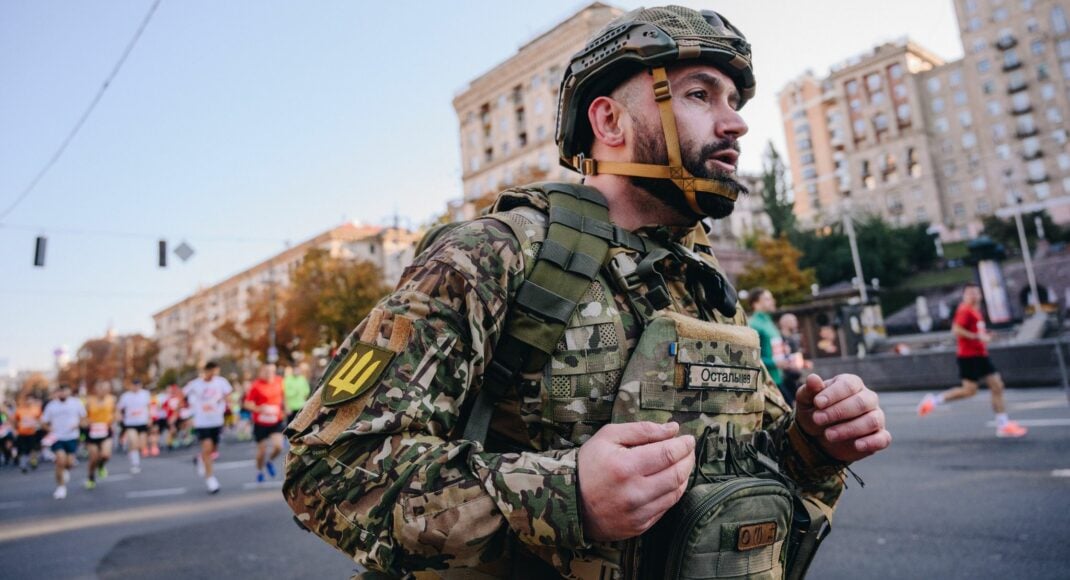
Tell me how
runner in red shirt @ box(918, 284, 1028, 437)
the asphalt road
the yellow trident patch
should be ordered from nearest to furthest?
the yellow trident patch < the asphalt road < runner in red shirt @ box(918, 284, 1028, 437)

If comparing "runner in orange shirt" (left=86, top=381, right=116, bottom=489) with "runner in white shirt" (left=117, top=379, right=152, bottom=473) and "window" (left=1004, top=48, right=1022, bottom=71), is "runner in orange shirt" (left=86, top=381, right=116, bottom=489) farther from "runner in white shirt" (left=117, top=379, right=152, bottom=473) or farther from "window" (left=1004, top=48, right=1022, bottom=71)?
"window" (left=1004, top=48, right=1022, bottom=71)

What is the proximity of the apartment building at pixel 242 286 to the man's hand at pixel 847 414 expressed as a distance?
172 feet

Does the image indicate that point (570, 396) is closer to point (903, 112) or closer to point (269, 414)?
point (269, 414)

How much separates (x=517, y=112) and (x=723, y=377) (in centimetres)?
4949

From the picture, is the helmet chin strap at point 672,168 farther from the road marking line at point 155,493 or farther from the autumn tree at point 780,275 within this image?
the autumn tree at point 780,275

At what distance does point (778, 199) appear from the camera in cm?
5778

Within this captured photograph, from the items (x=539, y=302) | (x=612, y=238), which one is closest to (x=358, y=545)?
(x=539, y=302)

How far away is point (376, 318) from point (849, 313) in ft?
87.1

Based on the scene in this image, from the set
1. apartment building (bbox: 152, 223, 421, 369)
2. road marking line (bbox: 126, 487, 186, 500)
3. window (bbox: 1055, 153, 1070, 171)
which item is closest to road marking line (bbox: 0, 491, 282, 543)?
road marking line (bbox: 126, 487, 186, 500)

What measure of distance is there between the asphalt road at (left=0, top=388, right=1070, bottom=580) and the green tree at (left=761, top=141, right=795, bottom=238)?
49.6m

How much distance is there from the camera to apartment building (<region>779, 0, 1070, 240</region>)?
6788cm

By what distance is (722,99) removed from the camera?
5.45 ft

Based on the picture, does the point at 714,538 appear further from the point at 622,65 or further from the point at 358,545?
the point at 622,65

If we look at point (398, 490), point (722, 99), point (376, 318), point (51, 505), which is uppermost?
point (722, 99)
